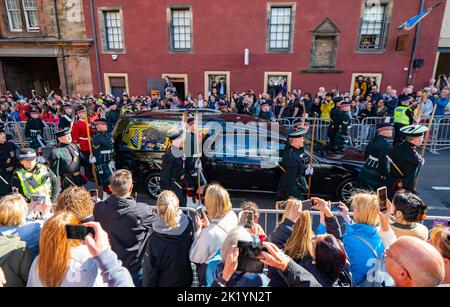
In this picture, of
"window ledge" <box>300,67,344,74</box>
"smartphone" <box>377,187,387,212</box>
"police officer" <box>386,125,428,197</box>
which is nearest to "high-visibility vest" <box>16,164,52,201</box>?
"smartphone" <box>377,187,387,212</box>

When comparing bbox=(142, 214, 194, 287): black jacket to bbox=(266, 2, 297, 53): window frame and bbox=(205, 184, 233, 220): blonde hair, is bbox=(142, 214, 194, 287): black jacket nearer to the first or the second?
bbox=(205, 184, 233, 220): blonde hair

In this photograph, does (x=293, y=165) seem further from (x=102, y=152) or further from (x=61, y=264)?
(x=102, y=152)

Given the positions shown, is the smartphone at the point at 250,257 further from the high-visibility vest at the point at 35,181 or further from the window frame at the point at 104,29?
the window frame at the point at 104,29

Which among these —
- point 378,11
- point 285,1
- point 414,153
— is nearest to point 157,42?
point 285,1

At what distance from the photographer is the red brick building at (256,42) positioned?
13.5 metres

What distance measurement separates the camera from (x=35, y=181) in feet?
Result: 13.7

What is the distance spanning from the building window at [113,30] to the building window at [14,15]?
17.5 ft

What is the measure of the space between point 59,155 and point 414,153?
5.72m

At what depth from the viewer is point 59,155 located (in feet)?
16.0

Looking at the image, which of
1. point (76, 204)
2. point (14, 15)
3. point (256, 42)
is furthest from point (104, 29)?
point (76, 204)

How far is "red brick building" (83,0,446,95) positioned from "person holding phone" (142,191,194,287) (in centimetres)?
1326

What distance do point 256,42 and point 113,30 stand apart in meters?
7.67

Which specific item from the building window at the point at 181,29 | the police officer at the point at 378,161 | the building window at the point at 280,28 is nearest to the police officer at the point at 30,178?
the police officer at the point at 378,161
